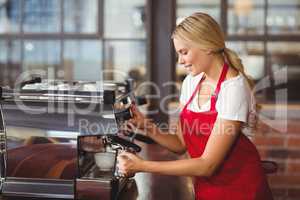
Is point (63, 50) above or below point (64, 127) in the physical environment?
above

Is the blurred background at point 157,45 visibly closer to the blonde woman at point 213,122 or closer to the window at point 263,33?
the window at point 263,33

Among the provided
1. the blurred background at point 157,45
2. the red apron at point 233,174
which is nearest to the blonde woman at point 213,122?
the red apron at point 233,174

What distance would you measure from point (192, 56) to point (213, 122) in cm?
21

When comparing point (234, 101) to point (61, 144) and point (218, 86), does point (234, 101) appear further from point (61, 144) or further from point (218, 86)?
point (61, 144)

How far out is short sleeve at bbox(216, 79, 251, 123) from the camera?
1.21m

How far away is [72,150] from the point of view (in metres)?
1.24

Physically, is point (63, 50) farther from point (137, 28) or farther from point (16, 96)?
point (16, 96)

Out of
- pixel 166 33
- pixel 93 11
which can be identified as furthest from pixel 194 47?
pixel 93 11

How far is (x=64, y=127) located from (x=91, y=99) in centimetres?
10

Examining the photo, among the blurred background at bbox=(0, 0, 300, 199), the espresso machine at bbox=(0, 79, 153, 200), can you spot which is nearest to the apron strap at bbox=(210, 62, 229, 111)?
the espresso machine at bbox=(0, 79, 153, 200)

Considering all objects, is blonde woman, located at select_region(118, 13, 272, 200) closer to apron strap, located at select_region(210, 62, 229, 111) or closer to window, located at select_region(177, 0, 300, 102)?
apron strap, located at select_region(210, 62, 229, 111)

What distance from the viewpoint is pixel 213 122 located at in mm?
1308

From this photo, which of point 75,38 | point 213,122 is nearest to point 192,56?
point 213,122

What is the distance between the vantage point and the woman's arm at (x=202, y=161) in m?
1.13
